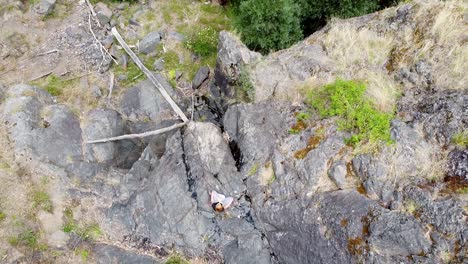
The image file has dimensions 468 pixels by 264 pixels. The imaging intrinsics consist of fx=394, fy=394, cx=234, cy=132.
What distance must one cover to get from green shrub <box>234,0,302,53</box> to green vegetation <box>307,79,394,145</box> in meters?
2.67

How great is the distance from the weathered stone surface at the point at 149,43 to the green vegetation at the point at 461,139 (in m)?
9.16

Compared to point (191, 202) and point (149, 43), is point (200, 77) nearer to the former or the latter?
point (149, 43)

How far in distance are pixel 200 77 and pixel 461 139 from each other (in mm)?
7334

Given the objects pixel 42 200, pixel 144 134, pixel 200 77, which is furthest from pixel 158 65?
pixel 42 200

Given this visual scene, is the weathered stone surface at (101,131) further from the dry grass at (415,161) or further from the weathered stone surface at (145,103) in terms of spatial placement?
the dry grass at (415,161)

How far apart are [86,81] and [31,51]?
2325 mm

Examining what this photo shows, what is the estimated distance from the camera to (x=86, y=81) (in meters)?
12.0

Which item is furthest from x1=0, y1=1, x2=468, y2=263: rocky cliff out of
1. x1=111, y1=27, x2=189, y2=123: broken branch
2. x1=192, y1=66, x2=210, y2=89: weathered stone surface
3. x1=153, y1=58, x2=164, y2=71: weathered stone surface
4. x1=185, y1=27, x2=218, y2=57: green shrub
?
x1=185, y1=27, x2=218, y2=57: green shrub

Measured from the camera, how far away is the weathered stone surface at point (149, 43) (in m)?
12.7

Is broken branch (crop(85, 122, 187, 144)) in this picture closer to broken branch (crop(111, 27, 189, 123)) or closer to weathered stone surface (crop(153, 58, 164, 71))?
broken branch (crop(111, 27, 189, 123))

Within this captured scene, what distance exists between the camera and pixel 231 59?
1039cm

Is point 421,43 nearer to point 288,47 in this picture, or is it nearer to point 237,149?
point 288,47

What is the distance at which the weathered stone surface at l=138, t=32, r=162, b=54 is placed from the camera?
1273 cm

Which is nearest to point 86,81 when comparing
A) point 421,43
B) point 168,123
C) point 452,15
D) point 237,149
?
point 168,123
